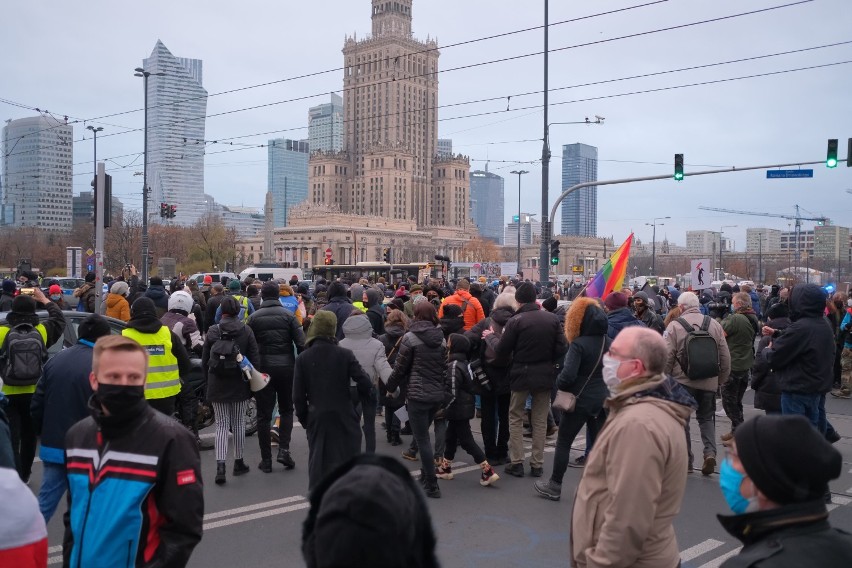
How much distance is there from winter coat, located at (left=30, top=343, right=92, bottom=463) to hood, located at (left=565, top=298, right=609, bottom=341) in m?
4.38

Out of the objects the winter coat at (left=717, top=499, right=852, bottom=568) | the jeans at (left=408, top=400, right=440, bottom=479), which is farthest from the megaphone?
the winter coat at (left=717, top=499, right=852, bottom=568)

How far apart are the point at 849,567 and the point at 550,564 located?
3735mm

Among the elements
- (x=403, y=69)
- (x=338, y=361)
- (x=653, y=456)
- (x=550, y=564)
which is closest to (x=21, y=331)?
(x=338, y=361)

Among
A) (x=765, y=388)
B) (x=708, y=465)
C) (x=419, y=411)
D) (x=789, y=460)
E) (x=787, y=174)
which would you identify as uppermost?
(x=787, y=174)

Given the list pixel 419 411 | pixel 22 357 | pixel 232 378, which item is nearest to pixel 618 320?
pixel 419 411

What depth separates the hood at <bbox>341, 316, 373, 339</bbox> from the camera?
7.64 meters

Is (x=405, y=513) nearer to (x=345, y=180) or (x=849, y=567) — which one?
(x=849, y=567)

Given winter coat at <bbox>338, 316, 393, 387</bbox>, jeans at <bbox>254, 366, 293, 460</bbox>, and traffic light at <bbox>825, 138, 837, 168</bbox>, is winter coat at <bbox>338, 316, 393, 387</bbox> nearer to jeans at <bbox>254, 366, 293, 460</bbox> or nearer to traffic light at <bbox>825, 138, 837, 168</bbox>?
jeans at <bbox>254, 366, 293, 460</bbox>

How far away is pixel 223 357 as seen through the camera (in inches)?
301

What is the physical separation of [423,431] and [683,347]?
3034 millimetres

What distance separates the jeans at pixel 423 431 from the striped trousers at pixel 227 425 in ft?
6.41

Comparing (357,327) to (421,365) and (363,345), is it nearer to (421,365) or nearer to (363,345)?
(363,345)

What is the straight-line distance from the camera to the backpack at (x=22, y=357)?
6.51 meters

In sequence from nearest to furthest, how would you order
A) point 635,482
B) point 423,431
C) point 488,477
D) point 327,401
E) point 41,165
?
1. point 635,482
2. point 327,401
3. point 423,431
4. point 488,477
5. point 41,165
